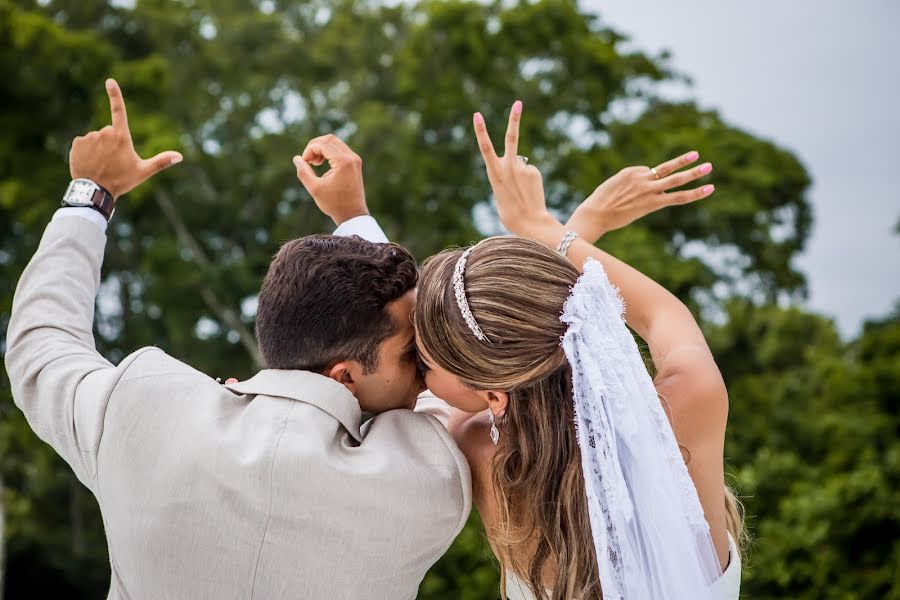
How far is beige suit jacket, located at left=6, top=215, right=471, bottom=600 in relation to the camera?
205 cm

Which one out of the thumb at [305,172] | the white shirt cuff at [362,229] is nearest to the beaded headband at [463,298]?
the white shirt cuff at [362,229]

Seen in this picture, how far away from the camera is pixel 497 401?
2.27 m

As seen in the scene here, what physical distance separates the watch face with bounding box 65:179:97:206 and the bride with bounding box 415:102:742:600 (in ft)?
2.98

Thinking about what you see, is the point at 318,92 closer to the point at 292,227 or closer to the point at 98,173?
the point at 292,227

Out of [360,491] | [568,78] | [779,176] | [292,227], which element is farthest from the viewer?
[779,176]

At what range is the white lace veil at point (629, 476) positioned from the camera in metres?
2.22

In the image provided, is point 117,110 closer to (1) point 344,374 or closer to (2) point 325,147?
(2) point 325,147

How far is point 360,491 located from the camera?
2.06m

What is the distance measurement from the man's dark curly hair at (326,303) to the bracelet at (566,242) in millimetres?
538

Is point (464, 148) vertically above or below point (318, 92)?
above

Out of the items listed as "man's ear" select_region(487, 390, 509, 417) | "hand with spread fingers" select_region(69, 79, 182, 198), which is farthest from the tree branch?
"man's ear" select_region(487, 390, 509, 417)

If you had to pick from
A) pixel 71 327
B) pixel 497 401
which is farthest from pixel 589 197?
pixel 71 327

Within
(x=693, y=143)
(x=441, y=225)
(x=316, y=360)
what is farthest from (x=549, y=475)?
(x=693, y=143)

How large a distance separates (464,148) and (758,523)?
Answer: 6350mm
